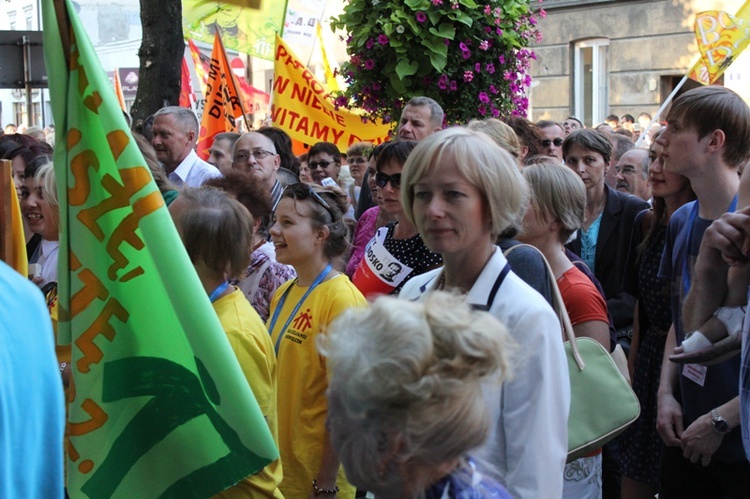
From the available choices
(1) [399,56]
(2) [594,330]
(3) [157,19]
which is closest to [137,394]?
(2) [594,330]

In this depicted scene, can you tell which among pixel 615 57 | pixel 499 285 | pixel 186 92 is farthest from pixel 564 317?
pixel 615 57

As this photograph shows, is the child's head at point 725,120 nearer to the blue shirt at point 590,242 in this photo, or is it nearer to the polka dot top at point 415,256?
the polka dot top at point 415,256

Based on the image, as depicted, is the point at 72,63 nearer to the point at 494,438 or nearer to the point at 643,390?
the point at 494,438

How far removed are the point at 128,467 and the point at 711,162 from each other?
2.40 meters

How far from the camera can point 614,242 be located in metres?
5.64

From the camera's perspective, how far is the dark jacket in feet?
18.3

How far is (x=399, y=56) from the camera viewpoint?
6.84 metres

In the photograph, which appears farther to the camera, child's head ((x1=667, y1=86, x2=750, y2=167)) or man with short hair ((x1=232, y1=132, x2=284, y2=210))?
man with short hair ((x1=232, y1=132, x2=284, y2=210))

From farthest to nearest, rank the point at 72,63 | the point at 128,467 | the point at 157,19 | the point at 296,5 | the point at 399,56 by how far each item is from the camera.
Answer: the point at 296,5 → the point at 157,19 → the point at 399,56 → the point at 72,63 → the point at 128,467

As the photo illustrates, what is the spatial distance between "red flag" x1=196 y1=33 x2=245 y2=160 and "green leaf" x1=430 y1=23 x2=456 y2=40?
3717mm

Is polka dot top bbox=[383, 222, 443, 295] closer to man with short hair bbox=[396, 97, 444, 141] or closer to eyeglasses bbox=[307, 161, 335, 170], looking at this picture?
man with short hair bbox=[396, 97, 444, 141]

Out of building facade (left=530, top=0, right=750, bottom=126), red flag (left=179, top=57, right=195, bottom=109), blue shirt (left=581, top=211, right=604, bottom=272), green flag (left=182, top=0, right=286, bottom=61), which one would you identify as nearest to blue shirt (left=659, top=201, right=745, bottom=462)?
blue shirt (left=581, top=211, right=604, bottom=272)

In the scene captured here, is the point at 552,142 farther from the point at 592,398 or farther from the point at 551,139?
the point at 592,398

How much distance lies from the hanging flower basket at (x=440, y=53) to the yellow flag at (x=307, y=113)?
101 inches
